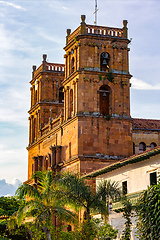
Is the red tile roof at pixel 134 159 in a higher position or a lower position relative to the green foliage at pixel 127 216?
higher

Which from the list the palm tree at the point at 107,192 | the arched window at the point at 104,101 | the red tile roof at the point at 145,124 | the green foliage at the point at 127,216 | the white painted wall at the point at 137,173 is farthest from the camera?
the red tile roof at the point at 145,124

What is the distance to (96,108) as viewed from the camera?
57344 millimetres

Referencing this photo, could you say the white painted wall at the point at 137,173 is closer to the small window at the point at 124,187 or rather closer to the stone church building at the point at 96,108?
the small window at the point at 124,187

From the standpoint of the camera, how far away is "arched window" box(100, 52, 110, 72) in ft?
193

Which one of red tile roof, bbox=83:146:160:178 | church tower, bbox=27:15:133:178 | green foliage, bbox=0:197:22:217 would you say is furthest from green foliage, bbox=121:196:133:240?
green foliage, bbox=0:197:22:217

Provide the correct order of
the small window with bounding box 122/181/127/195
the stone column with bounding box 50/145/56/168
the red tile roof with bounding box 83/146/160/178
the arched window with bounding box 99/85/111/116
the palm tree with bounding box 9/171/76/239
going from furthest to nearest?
the stone column with bounding box 50/145/56/168, the arched window with bounding box 99/85/111/116, the small window with bounding box 122/181/127/195, the palm tree with bounding box 9/171/76/239, the red tile roof with bounding box 83/146/160/178

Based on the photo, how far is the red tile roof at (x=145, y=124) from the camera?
64500 millimetres

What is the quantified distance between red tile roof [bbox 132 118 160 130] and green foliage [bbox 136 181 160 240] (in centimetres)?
3177

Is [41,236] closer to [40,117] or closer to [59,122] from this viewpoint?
[59,122]

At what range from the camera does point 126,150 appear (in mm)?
57594

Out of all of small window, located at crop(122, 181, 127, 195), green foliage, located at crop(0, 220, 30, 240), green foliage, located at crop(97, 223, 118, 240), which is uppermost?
small window, located at crop(122, 181, 127, 195)

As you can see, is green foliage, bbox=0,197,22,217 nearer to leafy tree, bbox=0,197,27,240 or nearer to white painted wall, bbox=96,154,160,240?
leafy tree, bbox=0,197,27,240

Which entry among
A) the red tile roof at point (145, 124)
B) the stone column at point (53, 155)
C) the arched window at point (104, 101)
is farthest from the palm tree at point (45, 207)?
the red tile roof at point (145, 124)

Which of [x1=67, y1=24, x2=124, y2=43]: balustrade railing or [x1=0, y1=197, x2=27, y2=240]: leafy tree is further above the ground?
[x1=67, y1=24, x2=124, y2=43]: balustrade railing
